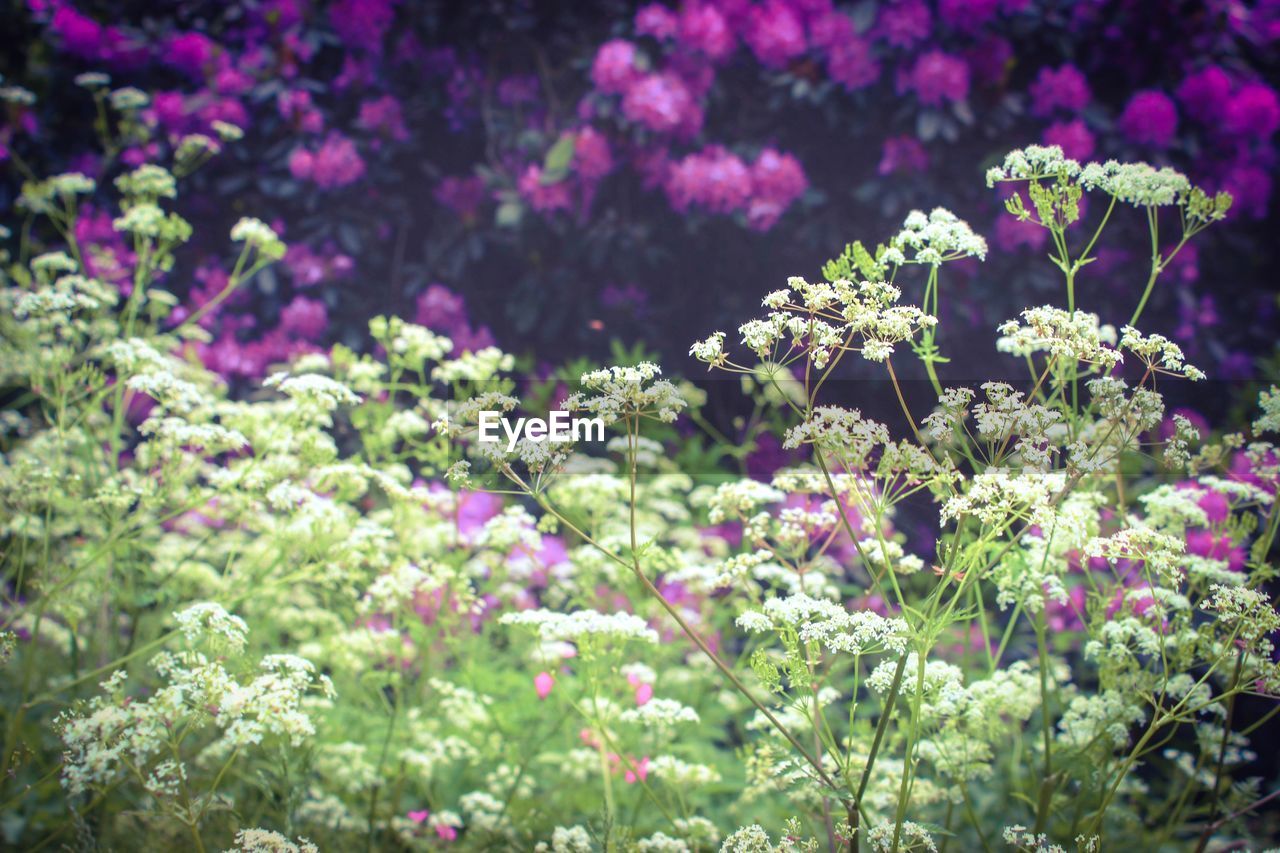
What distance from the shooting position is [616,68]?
271cm

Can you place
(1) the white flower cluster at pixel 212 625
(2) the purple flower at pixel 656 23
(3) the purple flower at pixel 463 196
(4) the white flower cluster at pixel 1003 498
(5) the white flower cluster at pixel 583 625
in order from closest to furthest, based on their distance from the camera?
(4) the white flower cluster at pixel 1003 498 < (1) the white flower cluster at pixel 212 625 < (5) the white flower cluster at pixel 583 625 < (2) the purple flower at pixel 656 23 < (3) the purple flower at pixel 463 196

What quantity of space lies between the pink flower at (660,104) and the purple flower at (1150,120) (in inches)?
49.7

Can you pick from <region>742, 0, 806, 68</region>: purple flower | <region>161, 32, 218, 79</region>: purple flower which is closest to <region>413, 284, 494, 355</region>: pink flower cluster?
<region>161, 32, 218, 79</region>: purple flower

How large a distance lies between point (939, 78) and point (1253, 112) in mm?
938

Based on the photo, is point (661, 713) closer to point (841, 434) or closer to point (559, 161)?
point (841, 434)

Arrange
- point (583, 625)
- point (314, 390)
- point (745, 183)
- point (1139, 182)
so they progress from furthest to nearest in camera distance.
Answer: point (745, 183) → point (314, 390) → point (583, 625) → point (1139, 182)

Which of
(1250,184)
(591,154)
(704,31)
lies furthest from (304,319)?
(1250,184)

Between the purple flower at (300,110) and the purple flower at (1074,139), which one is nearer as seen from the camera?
the purple flower at (1074,139)

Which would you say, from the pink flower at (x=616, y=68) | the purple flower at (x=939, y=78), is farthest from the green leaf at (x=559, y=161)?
the purple flower at (x=939, y=78)

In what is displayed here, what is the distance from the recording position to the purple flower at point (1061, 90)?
2.64 m

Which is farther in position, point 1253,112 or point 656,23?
point 656,23

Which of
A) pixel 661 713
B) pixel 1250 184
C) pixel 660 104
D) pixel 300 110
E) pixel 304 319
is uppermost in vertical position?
pixel 300 110

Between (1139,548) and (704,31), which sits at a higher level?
(704,31)

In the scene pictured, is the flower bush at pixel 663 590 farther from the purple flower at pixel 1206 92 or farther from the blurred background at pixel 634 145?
the purple flower at pixel 1206 92
